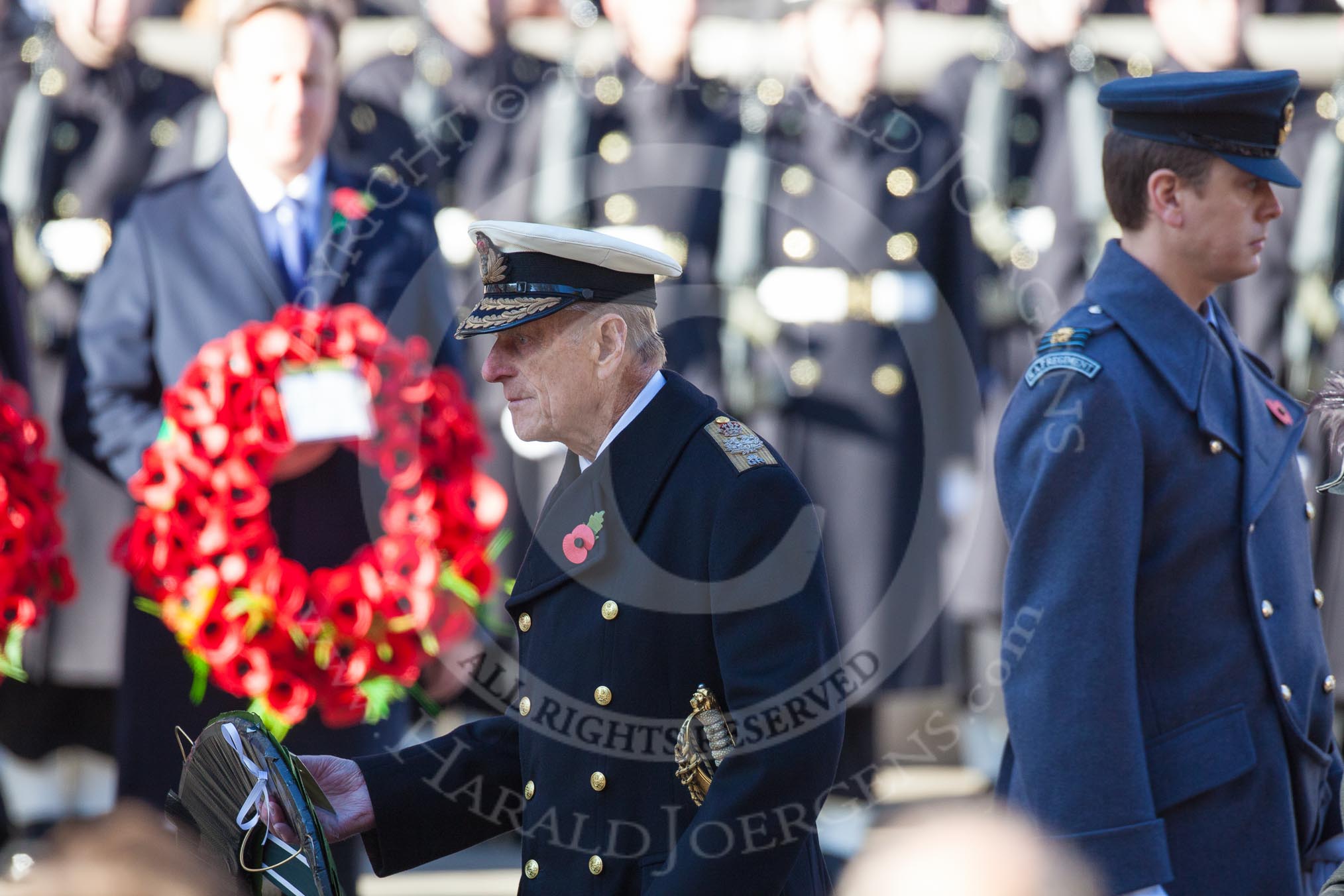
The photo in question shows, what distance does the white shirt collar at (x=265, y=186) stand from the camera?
3.72 m

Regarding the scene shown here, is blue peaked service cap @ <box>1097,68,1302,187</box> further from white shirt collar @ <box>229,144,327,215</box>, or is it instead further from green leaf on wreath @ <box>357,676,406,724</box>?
white shirt collar @ <box>229,144,327,215</box>

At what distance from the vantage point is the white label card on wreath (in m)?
3.32

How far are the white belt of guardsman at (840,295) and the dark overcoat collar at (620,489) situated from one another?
2640 mm

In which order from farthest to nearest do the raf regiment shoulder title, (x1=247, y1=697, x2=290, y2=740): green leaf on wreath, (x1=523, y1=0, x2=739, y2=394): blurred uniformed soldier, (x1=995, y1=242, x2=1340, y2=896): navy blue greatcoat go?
(x1=523, y1=0, x2=739, y2=394): blurred uniformed soldier < (x1=247, y1=697, x2=290, y2=740): green leaf on wreath < the raf regiment shoulder title < (x1=995, y1=242, x2=1340, y2=896): navy blue greatcoat

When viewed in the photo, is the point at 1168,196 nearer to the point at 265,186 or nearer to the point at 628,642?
the point at 628,642

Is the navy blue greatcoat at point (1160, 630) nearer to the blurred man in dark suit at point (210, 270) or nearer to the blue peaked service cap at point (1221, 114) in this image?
the blue peaked service cap at point (1221, 114)

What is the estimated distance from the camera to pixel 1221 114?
2.24 meters

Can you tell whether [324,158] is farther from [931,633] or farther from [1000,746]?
[1000,746]

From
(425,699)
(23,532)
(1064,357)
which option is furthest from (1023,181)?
(23,532)

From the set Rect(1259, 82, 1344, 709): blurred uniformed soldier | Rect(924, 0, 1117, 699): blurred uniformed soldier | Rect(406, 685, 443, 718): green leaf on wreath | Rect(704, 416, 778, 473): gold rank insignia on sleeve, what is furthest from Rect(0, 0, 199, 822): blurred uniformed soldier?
Rect(1259, 82, 1344, 709): blurred uniformed soldier

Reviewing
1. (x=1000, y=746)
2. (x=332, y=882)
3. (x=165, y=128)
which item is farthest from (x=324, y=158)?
(x=1000, y=746)

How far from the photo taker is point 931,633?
4.89 m

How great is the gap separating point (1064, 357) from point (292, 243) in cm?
217

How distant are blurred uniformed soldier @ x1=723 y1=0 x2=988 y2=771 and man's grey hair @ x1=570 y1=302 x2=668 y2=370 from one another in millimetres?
2598
